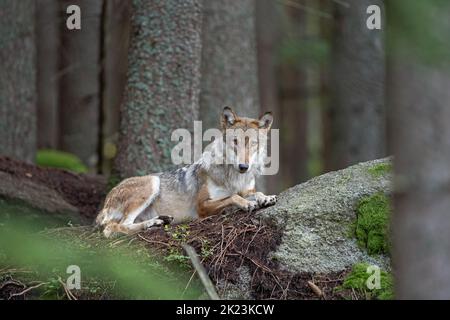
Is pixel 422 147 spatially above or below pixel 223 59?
below

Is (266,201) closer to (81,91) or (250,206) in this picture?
(250,206)

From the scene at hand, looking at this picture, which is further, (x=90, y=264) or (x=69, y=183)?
(x=69, y=183)

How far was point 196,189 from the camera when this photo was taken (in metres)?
8.36

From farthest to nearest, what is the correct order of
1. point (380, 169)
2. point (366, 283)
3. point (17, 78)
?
1. point (17, 78)
2. point (380, 169)
3. point (366, 283)

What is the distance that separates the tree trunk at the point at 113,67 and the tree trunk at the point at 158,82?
1.59ft

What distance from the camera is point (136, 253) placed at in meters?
6.79

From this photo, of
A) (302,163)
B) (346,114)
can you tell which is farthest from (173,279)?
(302,163)

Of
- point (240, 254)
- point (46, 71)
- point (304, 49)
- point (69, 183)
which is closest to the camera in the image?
point (240, 254)

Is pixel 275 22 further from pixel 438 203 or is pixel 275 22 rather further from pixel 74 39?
pixel 438 203

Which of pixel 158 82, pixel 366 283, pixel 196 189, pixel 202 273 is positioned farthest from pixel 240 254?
pixel 158 82

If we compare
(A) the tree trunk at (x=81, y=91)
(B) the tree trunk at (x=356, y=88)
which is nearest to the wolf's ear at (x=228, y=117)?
(B) the tree trunk at (x=356, y=88)

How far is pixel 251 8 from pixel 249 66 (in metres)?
1.05

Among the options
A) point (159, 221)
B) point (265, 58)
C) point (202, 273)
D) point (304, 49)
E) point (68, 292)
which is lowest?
point (68, 292)

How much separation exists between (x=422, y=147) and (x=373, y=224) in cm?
379
